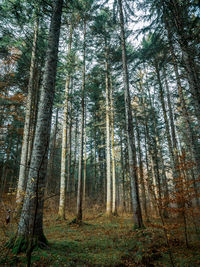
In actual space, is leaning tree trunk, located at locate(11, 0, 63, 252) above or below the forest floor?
above

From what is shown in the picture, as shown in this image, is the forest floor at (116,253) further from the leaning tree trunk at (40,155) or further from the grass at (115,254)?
the leaning tree trunk at (40,155)

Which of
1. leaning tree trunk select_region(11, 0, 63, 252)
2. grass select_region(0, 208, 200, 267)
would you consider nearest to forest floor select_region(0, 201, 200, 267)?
grass select_region(0, 208, 200, 267)

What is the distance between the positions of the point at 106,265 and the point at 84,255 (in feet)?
2.31

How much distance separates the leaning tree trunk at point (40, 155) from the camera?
347 centimetres

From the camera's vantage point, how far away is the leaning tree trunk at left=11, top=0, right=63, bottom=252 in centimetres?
347

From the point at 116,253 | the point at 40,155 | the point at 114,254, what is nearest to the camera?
the point at 40,155

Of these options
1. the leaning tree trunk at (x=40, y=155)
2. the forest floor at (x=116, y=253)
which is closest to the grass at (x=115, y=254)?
the forest floor at (x=116, y=253)

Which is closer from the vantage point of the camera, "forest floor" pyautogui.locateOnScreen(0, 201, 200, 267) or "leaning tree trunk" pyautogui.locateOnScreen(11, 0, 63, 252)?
"forest floor" pyautogui.locateOnScreen(0, 201, 200, 267)

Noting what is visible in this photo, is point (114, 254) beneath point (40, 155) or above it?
beneath

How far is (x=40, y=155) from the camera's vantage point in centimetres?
417

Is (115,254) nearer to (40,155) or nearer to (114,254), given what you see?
(114,254)

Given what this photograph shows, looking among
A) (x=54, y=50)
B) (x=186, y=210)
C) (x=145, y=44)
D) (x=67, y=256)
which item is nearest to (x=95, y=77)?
(x=145, y=44)

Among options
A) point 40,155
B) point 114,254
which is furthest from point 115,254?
point 40,155

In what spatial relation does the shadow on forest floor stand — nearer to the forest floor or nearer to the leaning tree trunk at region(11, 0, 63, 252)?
the forest floor
